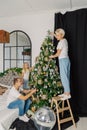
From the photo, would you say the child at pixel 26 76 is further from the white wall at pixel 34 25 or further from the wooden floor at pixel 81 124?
the wooden floor at pixel 81 124

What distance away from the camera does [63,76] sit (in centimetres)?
364

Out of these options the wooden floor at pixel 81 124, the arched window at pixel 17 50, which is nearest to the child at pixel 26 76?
the arched window at pixel 17 50

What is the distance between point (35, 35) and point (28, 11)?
585 mm

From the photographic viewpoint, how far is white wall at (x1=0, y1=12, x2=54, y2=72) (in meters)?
4.79

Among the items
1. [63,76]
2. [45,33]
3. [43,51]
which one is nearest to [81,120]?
[63,76]

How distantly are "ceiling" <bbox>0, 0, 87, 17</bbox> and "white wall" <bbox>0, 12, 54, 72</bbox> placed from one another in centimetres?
16

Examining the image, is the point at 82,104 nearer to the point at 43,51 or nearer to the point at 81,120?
the point at 81,120

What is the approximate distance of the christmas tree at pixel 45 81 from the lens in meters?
3.87

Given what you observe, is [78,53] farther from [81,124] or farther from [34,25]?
[81,124]

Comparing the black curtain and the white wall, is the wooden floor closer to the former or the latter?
the black curtain

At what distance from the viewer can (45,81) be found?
389 centimetres

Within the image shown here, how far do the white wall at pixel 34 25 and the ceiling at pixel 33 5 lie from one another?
0.52 feet

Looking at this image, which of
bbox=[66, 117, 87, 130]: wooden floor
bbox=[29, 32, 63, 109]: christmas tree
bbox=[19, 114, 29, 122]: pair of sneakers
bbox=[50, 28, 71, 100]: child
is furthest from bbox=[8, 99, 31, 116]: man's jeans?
bbox=[66, 117, 87, 130]: wooden floor

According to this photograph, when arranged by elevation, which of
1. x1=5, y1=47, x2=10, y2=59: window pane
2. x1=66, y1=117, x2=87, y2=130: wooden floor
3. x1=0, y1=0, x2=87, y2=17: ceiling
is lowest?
x1=66, y1=117, x2=87, y2=130: wooden floor
